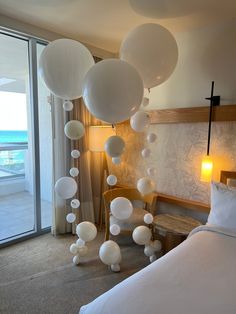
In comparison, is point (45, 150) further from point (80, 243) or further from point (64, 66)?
point (64, 66)

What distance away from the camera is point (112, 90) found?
1.34 m

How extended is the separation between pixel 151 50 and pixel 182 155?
1400 millimetres

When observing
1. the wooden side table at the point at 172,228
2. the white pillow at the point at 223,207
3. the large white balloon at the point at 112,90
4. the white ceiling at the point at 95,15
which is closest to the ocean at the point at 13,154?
the white ceiling at the point at 95,15

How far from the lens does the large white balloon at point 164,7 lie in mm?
1957

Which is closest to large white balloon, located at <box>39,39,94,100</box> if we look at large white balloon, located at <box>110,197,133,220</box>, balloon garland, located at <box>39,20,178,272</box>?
balloon garland, located at <box>39,20,178,272</box>

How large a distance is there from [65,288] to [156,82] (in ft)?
6.27

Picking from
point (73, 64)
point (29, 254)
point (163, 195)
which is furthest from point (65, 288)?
point (73, 64)

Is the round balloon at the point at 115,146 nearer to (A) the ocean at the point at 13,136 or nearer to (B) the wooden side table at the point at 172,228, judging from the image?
(B) the wooden side table at the point at 172,228

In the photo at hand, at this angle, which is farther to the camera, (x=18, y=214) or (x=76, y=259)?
(x=18, y=214)

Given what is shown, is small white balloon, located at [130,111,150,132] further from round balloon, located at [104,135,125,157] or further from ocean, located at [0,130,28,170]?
ocean, located at [0,130,28,170]

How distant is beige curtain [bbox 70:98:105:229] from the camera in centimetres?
316

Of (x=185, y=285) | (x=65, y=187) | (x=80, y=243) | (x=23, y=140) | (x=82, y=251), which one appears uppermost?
(x=23, y=140)

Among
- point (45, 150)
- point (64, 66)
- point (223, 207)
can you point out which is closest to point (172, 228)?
point (223, 207)

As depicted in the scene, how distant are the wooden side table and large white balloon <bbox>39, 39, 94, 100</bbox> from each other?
154 centimetres
